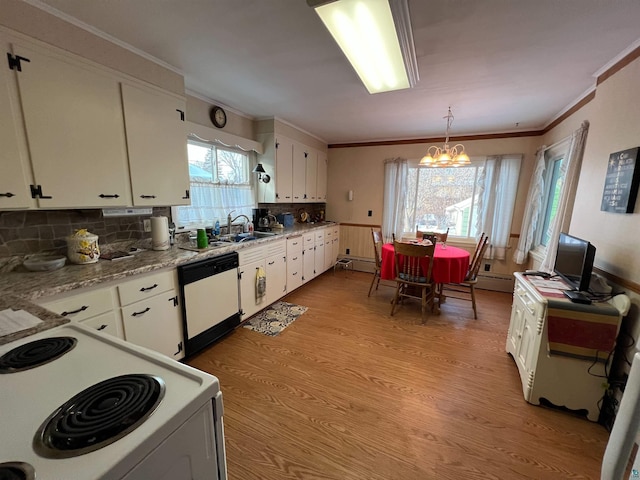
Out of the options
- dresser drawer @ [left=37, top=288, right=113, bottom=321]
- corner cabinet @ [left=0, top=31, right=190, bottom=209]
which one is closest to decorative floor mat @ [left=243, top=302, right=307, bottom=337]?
dresser drawer @ [left=37, top=288, right=113, bottom=321]

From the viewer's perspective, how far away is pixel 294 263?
12.3ft

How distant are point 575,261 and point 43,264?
3614mm

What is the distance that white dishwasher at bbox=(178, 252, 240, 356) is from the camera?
220 cm

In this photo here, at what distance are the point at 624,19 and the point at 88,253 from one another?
12.1 ft

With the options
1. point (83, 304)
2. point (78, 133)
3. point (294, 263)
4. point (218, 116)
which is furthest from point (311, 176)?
point (83, 304)

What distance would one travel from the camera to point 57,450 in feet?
1.76

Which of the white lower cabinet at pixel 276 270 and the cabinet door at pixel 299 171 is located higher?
the cabinet door at pixel 299 171

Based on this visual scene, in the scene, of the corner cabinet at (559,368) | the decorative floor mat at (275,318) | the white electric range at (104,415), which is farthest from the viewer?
the decorative floor mat at (275,318)

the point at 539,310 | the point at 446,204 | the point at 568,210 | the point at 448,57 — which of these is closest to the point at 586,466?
the point at 539,310

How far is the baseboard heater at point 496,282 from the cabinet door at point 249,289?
3.56 m

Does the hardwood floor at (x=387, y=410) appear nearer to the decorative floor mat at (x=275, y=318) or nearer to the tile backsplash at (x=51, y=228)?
the decorative floor mat at (x=275, y=318)

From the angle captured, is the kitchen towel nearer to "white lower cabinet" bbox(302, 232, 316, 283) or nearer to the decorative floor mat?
the decorative floor mat

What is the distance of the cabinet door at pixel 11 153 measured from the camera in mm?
1462

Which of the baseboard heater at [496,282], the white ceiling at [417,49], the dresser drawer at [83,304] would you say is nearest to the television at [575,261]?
the white ceiling at [417,49]
